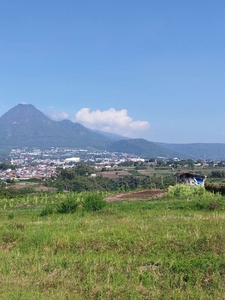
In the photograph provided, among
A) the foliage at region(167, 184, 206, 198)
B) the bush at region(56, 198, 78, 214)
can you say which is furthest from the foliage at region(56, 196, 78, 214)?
the foliage at region(167, 184, 206, 198)

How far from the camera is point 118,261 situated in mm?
6344

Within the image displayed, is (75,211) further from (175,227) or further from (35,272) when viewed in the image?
(35,272)

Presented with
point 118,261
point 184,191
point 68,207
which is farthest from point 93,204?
point 118,261

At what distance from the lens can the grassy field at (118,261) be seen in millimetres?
5176

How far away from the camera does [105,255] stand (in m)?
6.85

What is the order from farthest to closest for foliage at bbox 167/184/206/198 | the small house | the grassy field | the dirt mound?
the small house < the dirt mound < foliage at bbox 167/184/206/198 < the grassy field

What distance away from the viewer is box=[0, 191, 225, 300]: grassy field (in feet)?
17.0

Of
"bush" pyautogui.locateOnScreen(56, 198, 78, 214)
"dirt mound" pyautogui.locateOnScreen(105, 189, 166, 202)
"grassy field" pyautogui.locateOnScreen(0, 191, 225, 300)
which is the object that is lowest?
"dirt mound" pyautogui.locateOnScreen(105, 189, 166, 202)

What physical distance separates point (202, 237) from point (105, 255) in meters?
2.07

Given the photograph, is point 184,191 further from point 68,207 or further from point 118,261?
point 118,261

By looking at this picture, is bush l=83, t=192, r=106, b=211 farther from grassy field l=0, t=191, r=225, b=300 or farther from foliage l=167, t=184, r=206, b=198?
foliage l=167, t=184, r=206, b=198

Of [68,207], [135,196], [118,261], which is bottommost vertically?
[135,196]

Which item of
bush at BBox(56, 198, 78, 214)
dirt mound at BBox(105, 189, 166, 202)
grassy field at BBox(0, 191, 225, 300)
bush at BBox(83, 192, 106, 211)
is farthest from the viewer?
dirt mound at BBox(105, 189, 166, 202)

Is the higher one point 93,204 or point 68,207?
point 93,204
